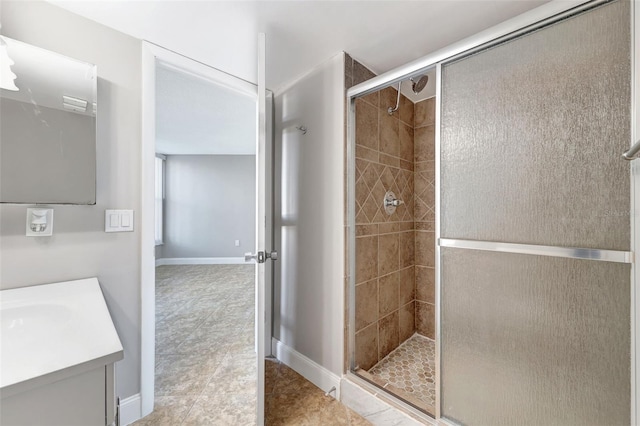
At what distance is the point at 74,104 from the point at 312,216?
1.39 m

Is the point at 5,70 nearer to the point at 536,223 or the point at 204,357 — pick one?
the point at 204,357

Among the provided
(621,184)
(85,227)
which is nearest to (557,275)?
(621,184)

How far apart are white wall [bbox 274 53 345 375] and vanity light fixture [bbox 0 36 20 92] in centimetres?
141

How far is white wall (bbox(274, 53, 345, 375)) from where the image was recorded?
5.36ft

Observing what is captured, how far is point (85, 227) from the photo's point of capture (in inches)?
50.7

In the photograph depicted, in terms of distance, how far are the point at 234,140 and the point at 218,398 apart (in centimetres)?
401

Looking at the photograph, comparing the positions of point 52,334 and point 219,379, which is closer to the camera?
point 52,334

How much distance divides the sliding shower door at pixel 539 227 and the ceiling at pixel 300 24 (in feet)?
1.25

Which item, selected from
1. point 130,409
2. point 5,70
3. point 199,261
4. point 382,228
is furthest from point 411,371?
point 199,261

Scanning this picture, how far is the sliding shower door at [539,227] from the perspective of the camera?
0.83m

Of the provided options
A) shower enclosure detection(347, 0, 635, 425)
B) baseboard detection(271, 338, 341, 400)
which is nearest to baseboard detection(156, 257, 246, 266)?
baseboard detection(271, 338, 341, 400)

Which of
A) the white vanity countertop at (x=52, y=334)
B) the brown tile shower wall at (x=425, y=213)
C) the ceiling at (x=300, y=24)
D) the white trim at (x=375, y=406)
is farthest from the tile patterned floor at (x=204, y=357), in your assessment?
the ceiling at (x=300, y=24)

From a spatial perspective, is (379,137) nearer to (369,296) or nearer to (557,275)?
(369,296)

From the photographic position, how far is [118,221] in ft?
4.51
